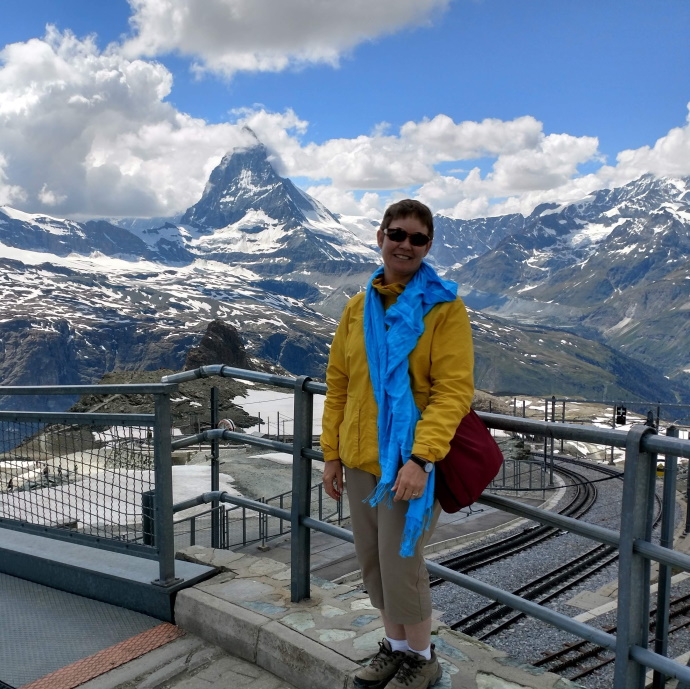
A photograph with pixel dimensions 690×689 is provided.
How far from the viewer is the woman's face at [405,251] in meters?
3.14

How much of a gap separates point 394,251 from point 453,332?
49 centimetres

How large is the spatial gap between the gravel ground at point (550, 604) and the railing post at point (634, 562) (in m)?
6.99

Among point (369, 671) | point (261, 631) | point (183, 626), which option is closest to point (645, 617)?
point (369, 671)

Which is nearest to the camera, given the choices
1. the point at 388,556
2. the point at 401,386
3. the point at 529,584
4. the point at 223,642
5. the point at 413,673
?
the point at 401,386

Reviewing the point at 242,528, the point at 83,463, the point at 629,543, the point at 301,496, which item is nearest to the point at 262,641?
the point at 301,496

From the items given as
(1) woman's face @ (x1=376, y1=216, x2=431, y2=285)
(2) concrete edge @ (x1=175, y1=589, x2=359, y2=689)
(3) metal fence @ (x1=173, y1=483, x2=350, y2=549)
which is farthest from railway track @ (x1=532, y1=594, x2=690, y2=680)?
(1) woman's face @ (x1=376, y1=216, x2=431, y2=285)

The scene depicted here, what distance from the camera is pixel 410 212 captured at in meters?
3.14

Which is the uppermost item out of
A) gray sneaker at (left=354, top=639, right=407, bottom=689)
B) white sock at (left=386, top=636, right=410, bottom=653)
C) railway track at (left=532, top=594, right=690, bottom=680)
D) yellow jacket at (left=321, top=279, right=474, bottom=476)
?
yellow jacket at (left=321, top=279, right=474, bottom=476)

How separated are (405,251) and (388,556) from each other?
4.53 feet

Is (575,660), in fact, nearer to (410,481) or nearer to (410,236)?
(410,481)

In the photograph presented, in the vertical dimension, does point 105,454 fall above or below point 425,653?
above

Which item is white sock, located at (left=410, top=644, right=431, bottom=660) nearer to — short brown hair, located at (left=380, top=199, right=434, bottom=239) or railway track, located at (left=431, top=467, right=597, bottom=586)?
short brown hair, located at (left=380, top=199, right=434, bottom=239)

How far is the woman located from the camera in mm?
2887

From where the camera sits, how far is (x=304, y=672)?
11.8ft
